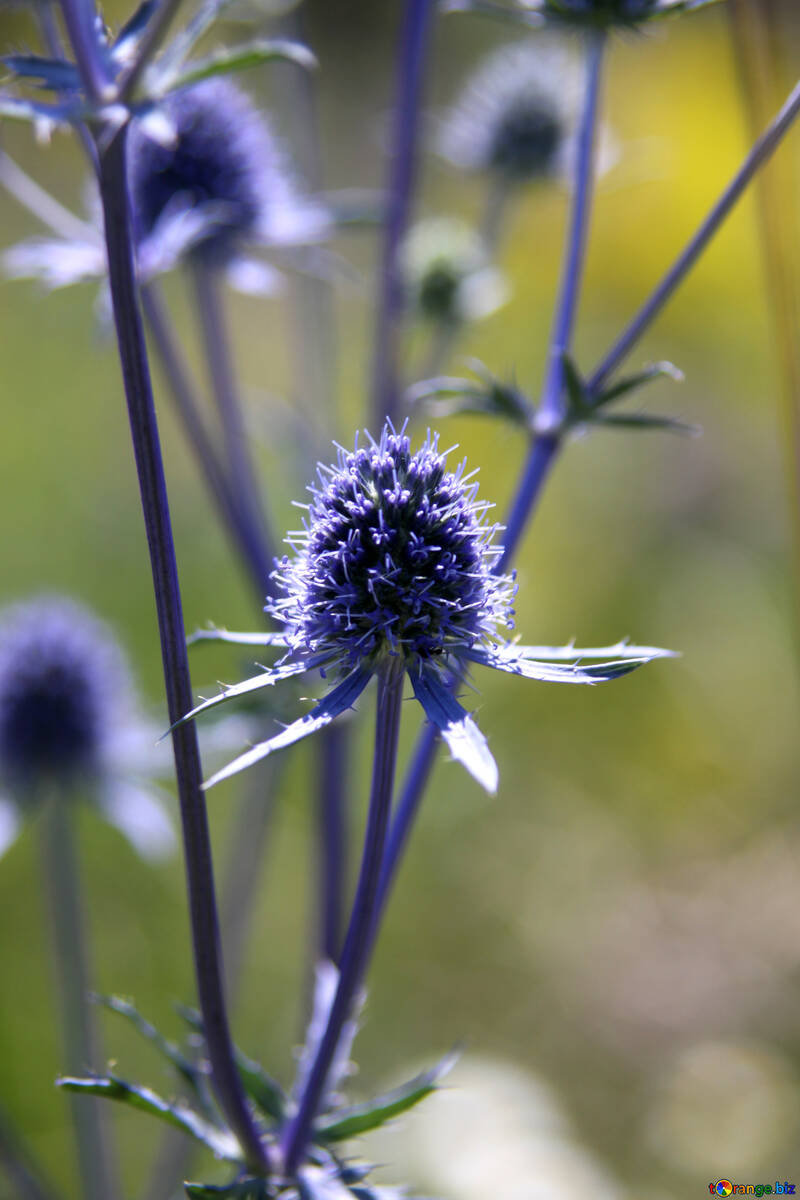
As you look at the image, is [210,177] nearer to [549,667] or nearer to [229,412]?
[229,412]

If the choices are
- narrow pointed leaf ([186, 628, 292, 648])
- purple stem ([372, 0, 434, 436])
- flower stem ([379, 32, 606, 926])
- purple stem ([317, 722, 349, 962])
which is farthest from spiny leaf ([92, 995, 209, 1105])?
purple stem ([372, 0, 434, 436])

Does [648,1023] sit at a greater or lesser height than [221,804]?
lesser

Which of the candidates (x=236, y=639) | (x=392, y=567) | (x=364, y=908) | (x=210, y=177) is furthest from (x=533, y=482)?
(x=210, y=177)

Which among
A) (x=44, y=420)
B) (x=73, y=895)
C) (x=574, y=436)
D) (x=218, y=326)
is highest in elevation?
(x=44, y=420)

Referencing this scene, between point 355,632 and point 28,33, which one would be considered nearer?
point 355,632

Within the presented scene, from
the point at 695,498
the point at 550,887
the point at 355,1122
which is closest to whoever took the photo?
the point at 355,1122

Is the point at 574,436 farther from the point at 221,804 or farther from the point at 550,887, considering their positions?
the point at 221,804

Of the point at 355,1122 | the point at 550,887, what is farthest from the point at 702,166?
the point at 355,1122
